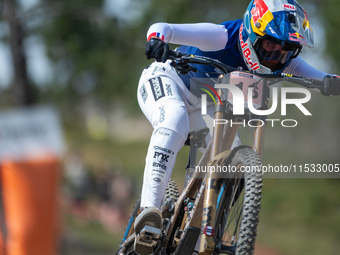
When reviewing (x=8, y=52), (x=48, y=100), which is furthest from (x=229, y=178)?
(x=48, y=100)

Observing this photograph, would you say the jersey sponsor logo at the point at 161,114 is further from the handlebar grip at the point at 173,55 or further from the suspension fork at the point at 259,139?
the suspension fork at the point at 259,139

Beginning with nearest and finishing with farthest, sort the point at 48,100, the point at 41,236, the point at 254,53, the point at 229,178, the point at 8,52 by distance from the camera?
1. the point at 229,178
2. the point at 254,53
3. the point at 41,236
4. the point at 8,52
5. the point at 48,100

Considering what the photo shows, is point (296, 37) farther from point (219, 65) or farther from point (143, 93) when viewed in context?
point (143, 93)

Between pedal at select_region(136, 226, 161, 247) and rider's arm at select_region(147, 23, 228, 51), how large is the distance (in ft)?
4.67

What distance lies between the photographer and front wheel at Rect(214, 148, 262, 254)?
2.87 metres

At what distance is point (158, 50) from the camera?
3238mm

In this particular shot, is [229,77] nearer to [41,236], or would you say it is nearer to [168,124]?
[168,124]

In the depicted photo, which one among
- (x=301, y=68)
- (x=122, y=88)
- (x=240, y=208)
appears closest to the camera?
(x=240, y=208)

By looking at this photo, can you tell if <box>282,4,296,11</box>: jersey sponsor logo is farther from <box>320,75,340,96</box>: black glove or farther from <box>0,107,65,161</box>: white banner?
<box>0,107,65,161</box>: white banner

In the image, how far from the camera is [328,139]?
39.3ft

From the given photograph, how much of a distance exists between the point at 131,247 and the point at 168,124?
1.10m

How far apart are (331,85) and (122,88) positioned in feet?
26.3

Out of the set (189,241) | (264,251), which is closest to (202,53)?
(189,241)

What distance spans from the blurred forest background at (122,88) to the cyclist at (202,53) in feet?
9.43
